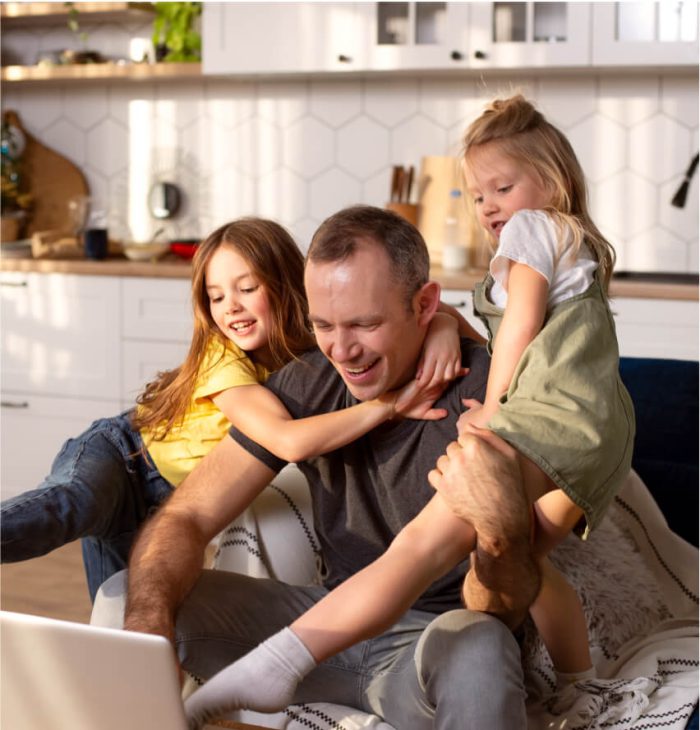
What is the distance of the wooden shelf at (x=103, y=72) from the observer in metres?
4.38

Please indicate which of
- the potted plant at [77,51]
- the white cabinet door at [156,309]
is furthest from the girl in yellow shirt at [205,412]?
the potted plant at [77,51]

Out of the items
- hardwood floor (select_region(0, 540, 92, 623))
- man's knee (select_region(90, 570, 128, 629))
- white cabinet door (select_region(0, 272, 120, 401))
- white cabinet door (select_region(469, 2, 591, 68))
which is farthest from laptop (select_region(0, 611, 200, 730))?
white cabinet door (select_region(469, 2, 591, 68))

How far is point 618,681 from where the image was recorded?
185cm

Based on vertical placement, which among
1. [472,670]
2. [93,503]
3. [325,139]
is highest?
[325,139]

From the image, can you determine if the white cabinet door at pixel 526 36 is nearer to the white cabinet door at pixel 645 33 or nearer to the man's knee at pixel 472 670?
the white cabinet door at pixel 645 33

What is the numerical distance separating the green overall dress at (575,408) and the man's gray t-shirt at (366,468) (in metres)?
0.16

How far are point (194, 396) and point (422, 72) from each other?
2.40 meters

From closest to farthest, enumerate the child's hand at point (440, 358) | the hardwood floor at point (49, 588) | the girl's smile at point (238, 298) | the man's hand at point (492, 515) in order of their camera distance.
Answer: the man's hand at point (492, 515), the child's hand at point (440, 358), the girl's smile at point (238, 298), the hardwood floor at point (49, 588)

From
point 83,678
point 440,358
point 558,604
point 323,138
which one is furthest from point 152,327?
point 83,678

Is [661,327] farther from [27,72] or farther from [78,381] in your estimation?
[27,72]

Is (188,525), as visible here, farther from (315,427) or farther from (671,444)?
(671,444)

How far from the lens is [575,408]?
1.74 metres

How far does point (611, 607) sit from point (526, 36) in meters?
2.38

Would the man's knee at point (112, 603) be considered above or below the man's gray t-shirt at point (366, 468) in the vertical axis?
below
